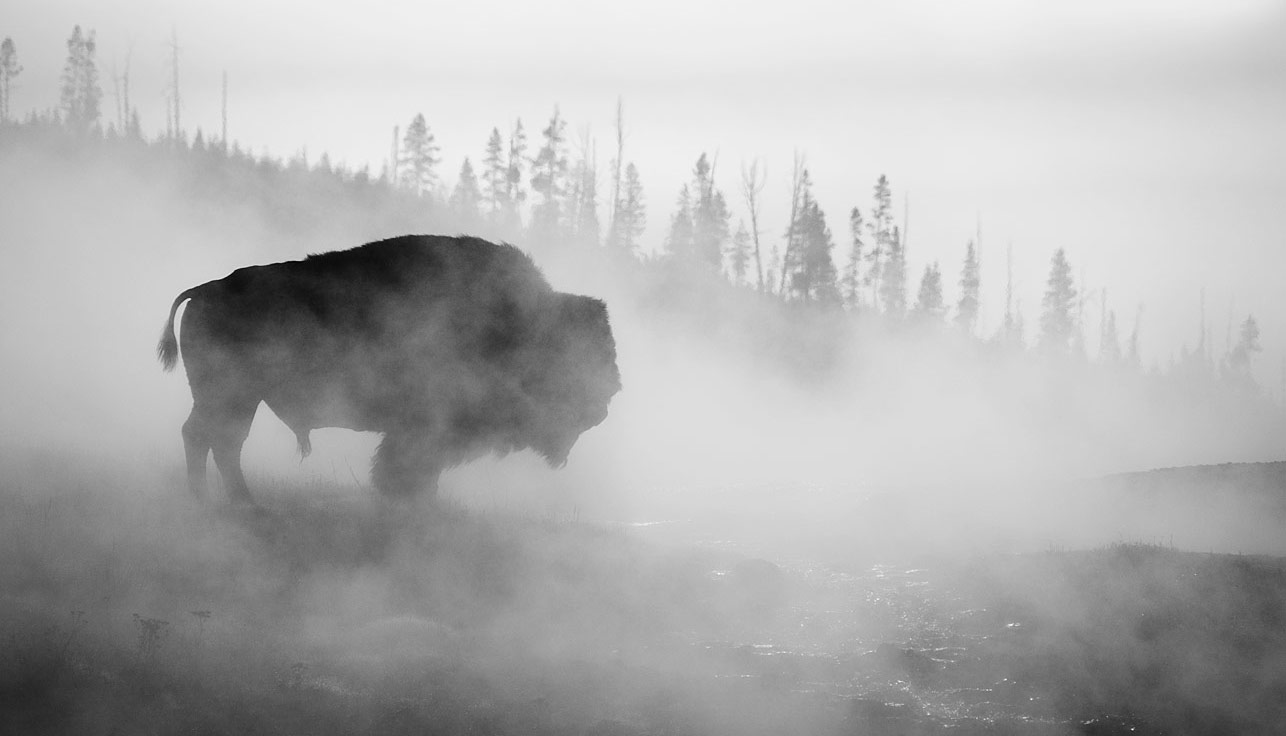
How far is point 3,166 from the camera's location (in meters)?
28.6

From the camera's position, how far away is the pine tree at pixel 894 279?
62.1 m

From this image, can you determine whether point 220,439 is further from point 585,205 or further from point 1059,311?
point 1059,311

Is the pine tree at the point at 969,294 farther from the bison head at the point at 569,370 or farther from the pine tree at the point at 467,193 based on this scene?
the bison head at the point at 569,370

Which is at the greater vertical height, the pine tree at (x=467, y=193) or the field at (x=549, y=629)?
the pine tree at (x=467, y=193)

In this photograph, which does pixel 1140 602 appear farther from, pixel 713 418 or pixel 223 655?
pixel 713 418

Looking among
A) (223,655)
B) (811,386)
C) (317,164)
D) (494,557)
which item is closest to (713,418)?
(811,386)

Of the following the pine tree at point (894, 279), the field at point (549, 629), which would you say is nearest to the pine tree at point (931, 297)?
the pine tree at point (894, 279)

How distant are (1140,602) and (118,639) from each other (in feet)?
24.1

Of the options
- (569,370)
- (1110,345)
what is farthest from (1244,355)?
(569,370)

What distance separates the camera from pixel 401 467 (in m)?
8.62

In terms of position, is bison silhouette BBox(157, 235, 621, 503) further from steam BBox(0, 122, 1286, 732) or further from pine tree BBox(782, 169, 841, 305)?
pine tree BBox(782, 169, 841, 305)

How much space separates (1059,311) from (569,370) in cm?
6174

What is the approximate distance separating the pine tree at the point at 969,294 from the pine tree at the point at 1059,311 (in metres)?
4.78

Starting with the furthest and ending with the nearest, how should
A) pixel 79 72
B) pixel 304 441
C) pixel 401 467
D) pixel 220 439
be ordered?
pixel 79 72, pixel 401 467, pixel 304 441, pixel 220 439
